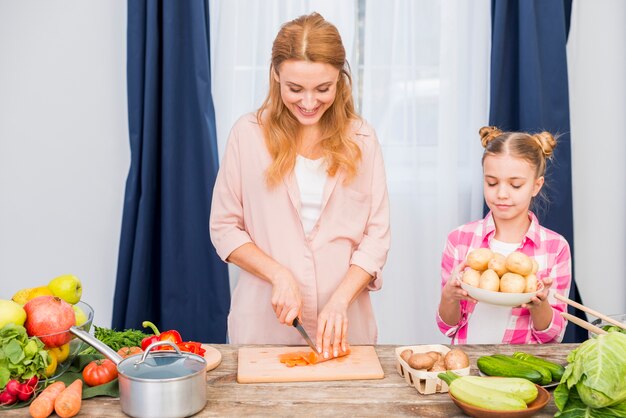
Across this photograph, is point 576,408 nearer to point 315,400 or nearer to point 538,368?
point 538,368

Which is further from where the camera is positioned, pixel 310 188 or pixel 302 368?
pixel 310 188

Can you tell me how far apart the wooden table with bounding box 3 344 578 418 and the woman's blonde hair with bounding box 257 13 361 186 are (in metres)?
0.73

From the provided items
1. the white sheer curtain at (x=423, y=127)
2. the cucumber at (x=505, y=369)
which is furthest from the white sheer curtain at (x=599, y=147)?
the cucumber at (x=505, y=369)

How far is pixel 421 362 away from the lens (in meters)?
1.86

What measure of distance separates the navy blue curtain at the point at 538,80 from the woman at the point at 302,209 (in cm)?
131

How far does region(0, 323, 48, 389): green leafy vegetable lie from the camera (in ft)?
5.59

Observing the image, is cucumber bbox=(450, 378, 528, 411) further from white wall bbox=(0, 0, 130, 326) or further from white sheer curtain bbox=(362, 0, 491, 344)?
white wall bbox=(0, 0, 130, 326)

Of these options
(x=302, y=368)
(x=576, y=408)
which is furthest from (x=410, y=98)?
(x=576, y=408)

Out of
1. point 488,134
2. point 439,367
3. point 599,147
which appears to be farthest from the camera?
point 599,147

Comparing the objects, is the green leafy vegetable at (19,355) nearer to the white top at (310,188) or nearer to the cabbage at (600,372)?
the white top at (310,188)

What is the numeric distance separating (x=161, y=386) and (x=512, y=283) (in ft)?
3.45

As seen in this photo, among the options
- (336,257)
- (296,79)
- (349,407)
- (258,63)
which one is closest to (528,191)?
(336,257)

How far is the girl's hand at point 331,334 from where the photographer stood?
206 centimetres

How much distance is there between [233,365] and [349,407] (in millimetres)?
420
